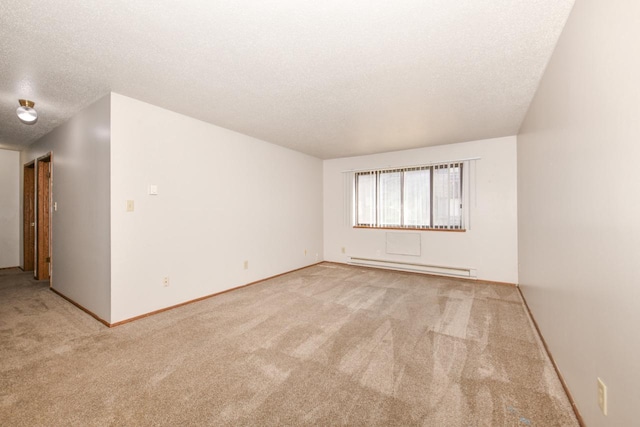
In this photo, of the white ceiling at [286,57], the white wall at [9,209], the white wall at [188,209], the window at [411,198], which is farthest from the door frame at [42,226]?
the window at [411,198]

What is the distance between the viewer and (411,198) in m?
5.09

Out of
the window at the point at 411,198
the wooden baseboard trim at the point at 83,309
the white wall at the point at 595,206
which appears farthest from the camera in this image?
the window at the point at 411,198

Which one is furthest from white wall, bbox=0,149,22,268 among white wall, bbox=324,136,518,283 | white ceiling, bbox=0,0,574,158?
white wall, bbox=324,136,518,283

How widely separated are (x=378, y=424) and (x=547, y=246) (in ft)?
6.79

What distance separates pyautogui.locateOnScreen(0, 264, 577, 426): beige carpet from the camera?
155 cm

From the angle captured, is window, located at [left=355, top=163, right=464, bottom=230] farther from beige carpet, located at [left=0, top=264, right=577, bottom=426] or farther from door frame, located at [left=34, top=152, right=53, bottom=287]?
door frame, located at [left=34, top=152, right=53, bottom=287]

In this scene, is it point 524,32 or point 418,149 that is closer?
point 524,32

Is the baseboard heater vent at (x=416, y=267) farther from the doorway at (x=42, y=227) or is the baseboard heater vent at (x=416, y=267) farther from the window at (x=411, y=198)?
the doorway at (x=42, y=227)

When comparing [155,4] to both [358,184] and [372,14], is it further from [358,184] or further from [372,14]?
[358,184]

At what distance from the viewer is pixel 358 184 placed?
5.84m

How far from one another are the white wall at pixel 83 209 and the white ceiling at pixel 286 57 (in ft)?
1.03

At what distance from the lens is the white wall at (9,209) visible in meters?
5.20

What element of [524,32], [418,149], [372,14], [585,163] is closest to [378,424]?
[585,163]

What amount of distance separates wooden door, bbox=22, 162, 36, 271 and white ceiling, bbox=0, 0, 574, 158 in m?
2.24
